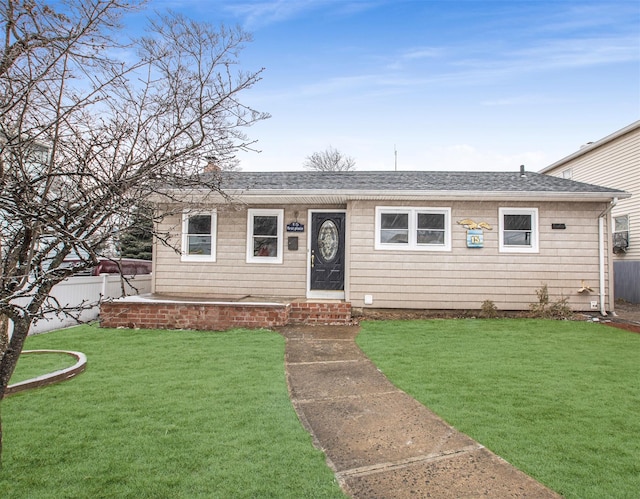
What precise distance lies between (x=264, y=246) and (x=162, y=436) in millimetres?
6747

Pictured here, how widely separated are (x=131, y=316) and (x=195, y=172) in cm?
588

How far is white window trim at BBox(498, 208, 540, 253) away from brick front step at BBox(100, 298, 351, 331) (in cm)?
518

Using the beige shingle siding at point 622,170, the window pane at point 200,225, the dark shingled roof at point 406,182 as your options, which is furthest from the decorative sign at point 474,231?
the beige shingle siding at point 622,170

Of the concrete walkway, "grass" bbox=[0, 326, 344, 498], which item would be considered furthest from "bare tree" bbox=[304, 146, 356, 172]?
the concrete walkway

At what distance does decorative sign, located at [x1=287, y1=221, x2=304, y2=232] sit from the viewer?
30.9 ft

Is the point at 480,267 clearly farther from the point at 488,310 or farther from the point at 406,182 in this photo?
the point at 406,182

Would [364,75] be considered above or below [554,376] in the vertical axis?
above

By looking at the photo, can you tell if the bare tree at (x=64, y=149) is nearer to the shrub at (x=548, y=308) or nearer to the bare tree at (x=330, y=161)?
the shrub at (x=548, y=308)

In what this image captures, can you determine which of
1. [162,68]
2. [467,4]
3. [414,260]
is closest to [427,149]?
[467,4]

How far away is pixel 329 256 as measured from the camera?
9461mm

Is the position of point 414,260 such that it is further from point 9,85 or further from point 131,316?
point 9,85

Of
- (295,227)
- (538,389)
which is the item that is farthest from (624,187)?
(538,389)

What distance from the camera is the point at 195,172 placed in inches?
117

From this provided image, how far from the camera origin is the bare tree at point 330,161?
33312 millimetres
